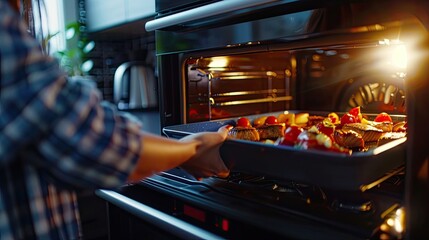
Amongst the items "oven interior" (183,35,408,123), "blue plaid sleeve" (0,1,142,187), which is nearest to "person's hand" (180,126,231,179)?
"blue plaid sleeve" (0,1,142,187)

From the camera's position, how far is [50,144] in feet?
1.50

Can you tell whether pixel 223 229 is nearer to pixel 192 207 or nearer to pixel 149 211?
pixel 192 207

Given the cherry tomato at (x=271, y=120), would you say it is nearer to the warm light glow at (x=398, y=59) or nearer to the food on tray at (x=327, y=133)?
the food on tray at (x=327, y=133)

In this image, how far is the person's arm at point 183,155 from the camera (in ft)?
1.80

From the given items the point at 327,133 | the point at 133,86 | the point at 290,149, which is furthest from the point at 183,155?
the point at 133,86

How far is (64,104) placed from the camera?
0.45 m

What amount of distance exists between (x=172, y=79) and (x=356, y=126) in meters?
0.52

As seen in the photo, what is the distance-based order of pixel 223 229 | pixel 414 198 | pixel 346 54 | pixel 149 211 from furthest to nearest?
pixel 346 54, pixel 149 211, pixel 223 229, pixel 414 198

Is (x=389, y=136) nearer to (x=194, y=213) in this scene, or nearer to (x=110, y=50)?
(x=194, y=213)

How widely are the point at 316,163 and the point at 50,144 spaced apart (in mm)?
400

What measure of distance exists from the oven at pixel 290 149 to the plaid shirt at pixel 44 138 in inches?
11.8

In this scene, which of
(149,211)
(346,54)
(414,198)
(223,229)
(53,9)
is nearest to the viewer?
(414,198)

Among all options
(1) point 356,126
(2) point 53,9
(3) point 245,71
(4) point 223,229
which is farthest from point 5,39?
(2) point 53,9

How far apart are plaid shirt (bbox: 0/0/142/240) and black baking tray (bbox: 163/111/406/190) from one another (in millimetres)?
254
